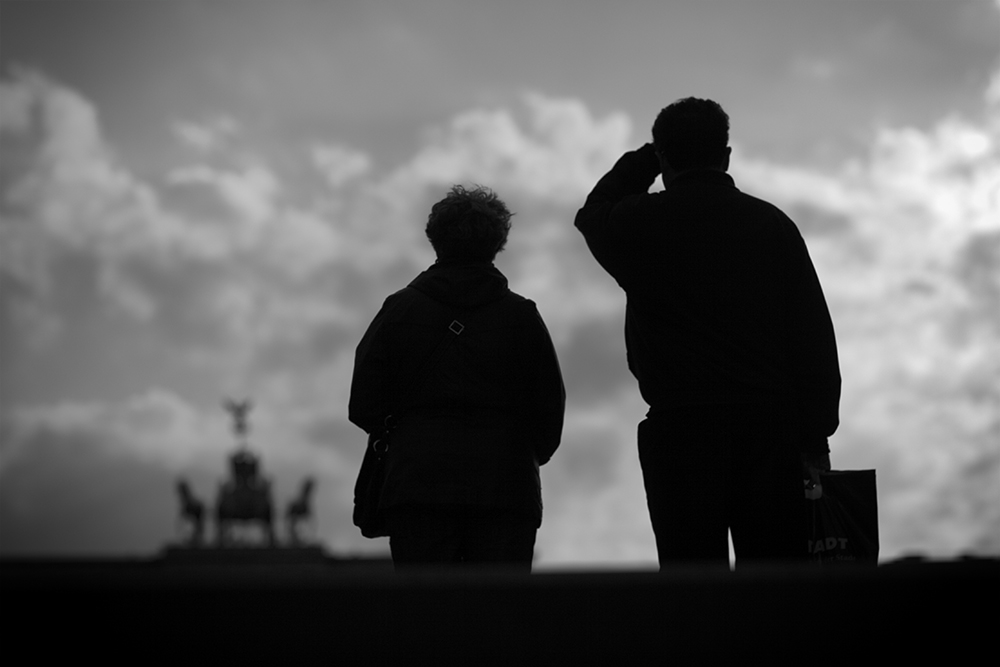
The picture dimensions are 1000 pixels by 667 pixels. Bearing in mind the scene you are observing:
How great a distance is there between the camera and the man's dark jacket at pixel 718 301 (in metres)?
3.50

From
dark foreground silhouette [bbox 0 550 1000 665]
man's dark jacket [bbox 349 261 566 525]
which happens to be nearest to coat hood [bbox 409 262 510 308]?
man's dark jacket [bbox 349 261 566 525]

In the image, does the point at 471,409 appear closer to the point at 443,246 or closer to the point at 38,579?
the point at 443,246

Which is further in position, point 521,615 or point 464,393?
point 464,393

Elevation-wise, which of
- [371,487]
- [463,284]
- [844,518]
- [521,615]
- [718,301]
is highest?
[463,284]

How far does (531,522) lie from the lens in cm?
406

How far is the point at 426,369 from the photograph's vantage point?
4098 mm

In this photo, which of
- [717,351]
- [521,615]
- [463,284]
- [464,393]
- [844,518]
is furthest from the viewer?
[463,284]

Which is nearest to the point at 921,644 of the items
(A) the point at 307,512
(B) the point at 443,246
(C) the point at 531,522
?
(C) the point at 531,522

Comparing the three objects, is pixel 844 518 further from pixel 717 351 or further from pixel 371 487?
pixel 371 487

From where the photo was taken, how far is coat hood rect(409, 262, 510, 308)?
4.22 meters

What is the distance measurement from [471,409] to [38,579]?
8.31 feet

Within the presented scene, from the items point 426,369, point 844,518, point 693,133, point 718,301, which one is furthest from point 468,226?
point 844,518

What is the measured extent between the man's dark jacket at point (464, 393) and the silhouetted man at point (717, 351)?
52 cm

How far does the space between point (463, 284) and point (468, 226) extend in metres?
0.22
